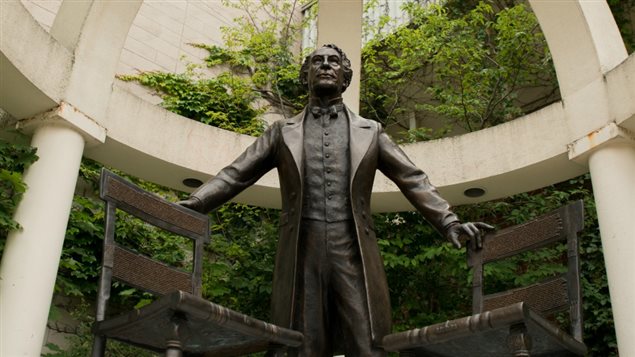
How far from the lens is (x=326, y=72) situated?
4.52 m

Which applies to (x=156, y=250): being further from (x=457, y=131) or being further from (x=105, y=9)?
(x=457, y=131)

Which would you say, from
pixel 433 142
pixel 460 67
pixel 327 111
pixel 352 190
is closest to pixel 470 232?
pixel 352 190

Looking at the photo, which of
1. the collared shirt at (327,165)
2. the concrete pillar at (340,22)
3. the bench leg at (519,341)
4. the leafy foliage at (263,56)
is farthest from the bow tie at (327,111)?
the leafy foliage at (263,56)

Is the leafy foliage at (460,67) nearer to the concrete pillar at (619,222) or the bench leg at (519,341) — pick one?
the concrete pillar at (619,222)

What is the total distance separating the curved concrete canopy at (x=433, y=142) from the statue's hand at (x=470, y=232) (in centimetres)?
329

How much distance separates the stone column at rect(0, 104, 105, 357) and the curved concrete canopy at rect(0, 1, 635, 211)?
0.64 ft

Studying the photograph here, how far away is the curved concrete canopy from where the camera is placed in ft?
21.8

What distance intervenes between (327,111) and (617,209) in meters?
3.33

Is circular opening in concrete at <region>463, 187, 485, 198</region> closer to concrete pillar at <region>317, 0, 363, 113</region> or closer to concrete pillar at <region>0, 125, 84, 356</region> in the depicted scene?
concrete pillar at <region>317, 0, 363, 113</region>

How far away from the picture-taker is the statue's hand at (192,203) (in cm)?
424

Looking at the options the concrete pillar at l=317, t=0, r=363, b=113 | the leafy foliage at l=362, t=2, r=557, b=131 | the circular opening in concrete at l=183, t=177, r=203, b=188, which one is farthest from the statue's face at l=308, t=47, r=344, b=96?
the leafy foliage at l=362, t=2, r=557, b=131

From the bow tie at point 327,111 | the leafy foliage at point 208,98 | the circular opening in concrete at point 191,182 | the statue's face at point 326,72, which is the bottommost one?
the bow tie at point 327,111

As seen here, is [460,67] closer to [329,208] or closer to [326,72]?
[326,72]

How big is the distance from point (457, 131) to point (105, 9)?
23.4 ft
